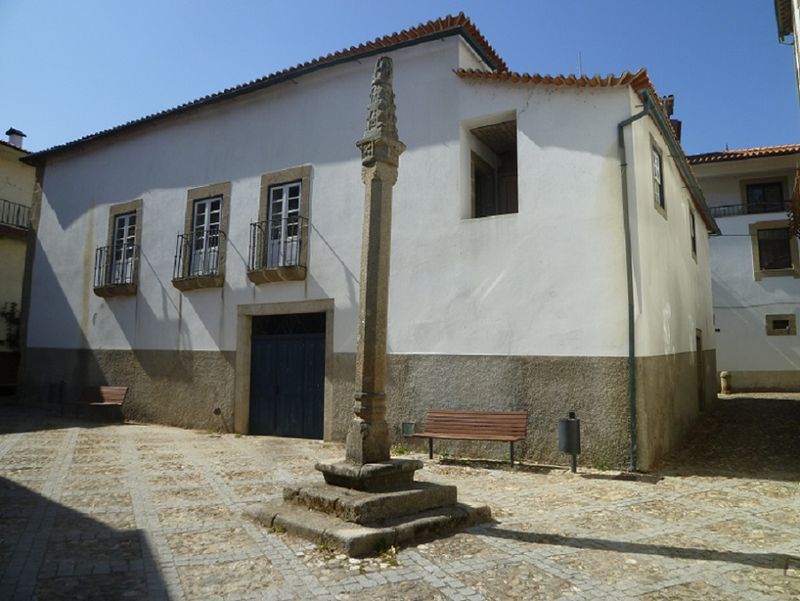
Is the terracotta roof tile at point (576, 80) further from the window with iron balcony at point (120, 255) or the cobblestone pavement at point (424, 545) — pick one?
the window with iron balcony at point (120, 255)

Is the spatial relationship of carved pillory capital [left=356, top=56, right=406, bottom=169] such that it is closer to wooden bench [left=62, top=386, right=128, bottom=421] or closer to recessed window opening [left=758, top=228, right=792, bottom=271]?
wooden bench [left=62, top=386, right=128, bottom=421]

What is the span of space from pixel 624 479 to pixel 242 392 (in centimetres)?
706

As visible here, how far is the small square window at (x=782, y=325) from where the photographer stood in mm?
17734

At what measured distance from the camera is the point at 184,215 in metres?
11.9

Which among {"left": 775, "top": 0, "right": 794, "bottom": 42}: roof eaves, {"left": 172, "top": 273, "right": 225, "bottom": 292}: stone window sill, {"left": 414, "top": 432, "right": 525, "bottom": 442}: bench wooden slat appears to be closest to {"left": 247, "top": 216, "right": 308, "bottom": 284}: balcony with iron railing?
{"left": 172, "top": 273, "right": 225, "bottom": 292}: stone window sill

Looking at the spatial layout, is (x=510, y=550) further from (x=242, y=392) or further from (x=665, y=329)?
(x=242, y=392)

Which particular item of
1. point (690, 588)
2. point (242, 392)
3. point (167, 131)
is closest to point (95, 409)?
point (242, 392)

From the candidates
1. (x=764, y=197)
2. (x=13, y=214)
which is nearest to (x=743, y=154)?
(x=764, y=197)

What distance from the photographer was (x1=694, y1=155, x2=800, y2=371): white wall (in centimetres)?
1789

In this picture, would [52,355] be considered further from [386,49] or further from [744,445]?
[744,445]

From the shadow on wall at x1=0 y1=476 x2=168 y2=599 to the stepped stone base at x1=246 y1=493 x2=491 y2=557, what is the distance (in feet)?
3.22

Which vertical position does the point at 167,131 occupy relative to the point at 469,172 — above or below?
above

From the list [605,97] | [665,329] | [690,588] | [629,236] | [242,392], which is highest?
[605,97]

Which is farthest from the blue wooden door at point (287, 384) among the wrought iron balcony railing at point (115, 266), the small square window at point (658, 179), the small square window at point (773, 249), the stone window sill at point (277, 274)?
the small square window at point (773, 249)
